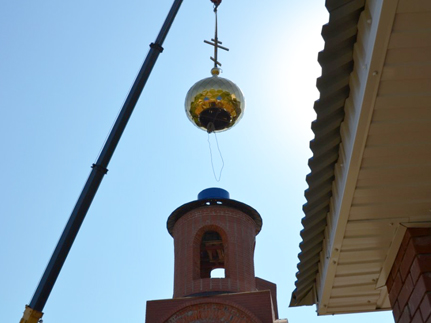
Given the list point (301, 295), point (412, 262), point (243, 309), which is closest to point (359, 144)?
point (412, 262)

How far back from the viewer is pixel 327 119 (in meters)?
2.90

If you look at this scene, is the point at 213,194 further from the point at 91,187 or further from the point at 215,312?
the point at 91,187

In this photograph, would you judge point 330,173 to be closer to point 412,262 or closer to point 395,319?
point 412,262

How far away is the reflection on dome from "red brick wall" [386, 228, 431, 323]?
7710mm

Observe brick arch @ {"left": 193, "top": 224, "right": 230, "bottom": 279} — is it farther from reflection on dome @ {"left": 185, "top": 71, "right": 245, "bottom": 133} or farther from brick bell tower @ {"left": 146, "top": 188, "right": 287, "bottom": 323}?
reflection on dome @ {"left": 185, "top": 71, "right": 245, "bottom": 133}

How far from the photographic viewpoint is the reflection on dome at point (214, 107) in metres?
11.0

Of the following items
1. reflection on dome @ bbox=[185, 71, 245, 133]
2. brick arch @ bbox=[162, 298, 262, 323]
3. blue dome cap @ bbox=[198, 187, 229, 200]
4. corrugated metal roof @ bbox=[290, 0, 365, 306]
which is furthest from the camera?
blue dome cap @ bbox=[198, 187, 229, 200]

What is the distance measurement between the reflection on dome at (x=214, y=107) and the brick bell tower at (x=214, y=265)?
165 inches

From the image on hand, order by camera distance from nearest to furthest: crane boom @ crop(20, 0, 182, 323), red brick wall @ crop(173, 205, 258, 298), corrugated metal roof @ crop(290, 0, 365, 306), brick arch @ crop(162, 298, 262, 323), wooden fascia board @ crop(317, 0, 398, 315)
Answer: wooden fascia board @ crop(317, 0, 398, 315), corrugated metal roof @ crop(290, 0, 365, 306), crane boom @ crop(20, 0, 182, 323), brick arch @ crop(162, 298, 262, 323), red brick wall @ crop(173, 205, 258, 298)

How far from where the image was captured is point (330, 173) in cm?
321

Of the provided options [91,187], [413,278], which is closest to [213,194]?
[91,187]

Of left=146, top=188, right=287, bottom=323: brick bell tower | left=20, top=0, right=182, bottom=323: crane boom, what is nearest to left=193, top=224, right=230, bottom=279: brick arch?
left=146, top=188, right=287, bottom=323: brick bell tower

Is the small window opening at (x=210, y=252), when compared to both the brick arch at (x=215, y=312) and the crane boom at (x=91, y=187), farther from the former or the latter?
the crane boom at (x=91, y=187)

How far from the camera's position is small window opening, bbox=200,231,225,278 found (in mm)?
15008
